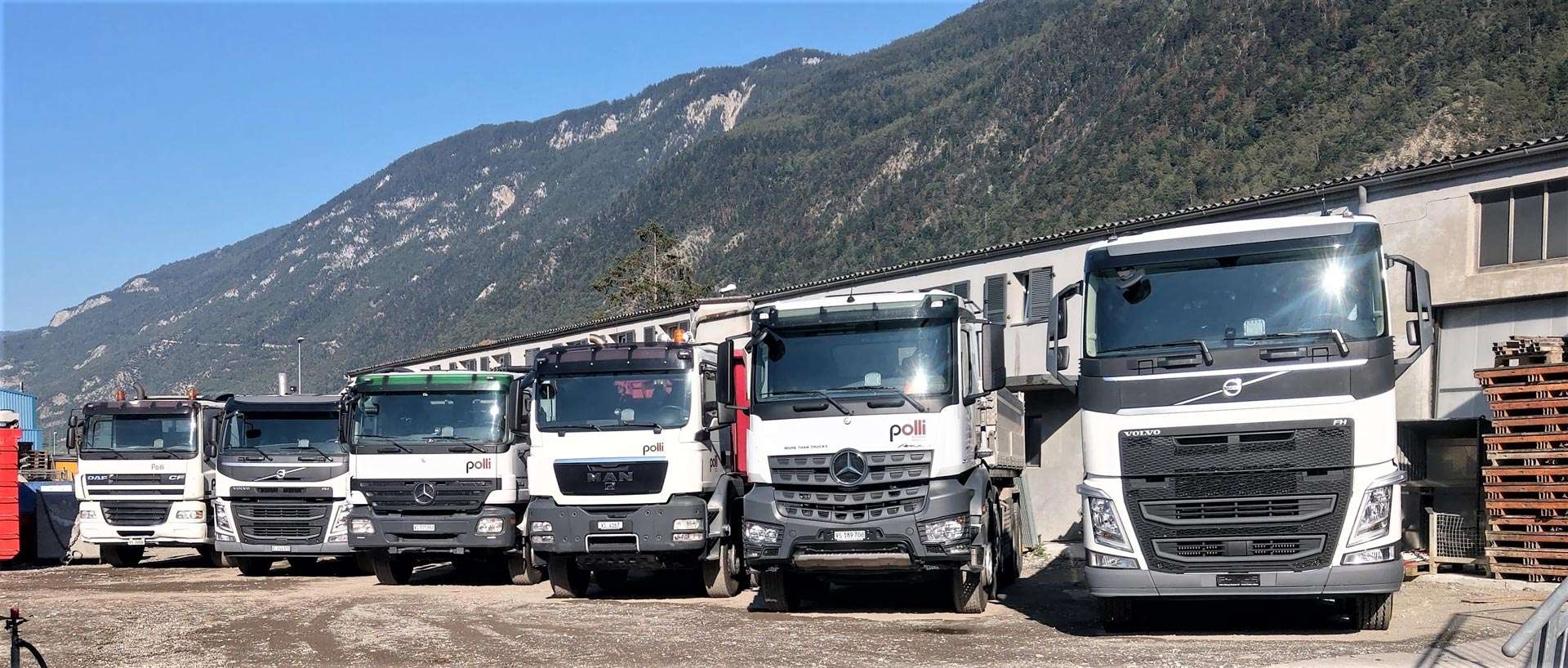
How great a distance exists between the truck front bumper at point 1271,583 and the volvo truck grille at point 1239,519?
0.22ft

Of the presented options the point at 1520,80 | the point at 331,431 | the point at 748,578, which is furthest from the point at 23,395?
the point at 1520,80

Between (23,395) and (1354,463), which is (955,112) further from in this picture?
(1354,463)

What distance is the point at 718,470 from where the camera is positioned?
16.5 m

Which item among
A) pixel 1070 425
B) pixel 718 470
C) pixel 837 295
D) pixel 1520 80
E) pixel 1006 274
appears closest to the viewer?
pixel 837 295

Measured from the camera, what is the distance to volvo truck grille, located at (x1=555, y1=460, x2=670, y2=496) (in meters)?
15.8

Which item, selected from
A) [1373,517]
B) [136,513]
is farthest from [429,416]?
[1373,517]

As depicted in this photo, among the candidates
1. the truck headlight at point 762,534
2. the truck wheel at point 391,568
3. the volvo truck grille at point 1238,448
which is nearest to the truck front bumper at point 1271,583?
the volvo truck grille at point 1238,448

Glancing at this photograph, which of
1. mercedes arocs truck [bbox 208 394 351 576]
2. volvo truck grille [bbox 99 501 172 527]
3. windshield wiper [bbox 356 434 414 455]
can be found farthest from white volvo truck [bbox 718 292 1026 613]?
volvo truck grille [bbox 99 501 172 527]

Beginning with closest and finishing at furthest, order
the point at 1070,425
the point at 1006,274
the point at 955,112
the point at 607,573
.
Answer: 1. the point at 607,573
2. the point at 1070,425
3. the point at 1006,274
4. the point at 955,112

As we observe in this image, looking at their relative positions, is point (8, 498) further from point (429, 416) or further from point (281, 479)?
point (429, 416)

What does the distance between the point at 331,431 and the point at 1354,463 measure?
14.5m

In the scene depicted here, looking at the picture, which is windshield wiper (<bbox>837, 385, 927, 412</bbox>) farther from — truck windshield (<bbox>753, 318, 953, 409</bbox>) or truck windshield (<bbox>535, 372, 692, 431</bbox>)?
truck windshield (<bbox>535, 372, 692, 431</bbox>)

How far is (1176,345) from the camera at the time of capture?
11555mm

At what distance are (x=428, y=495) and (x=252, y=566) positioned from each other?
5761 millimetres
